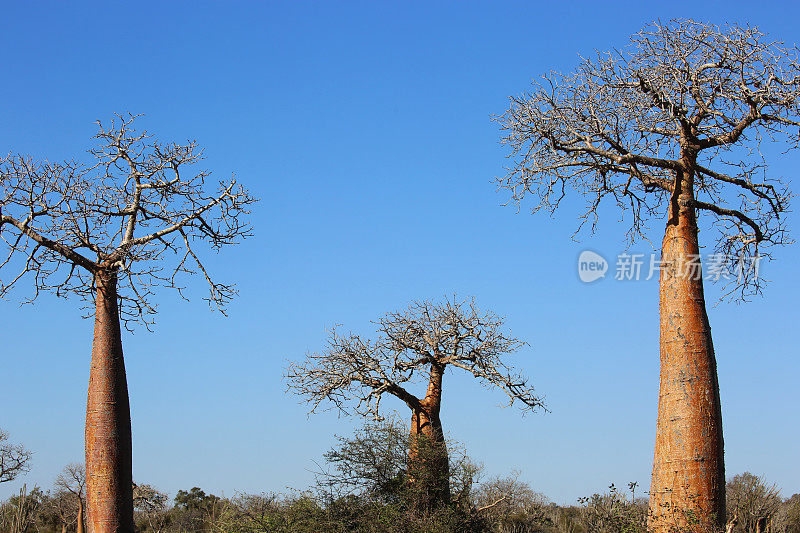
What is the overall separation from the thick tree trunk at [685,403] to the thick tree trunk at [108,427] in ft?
16.9

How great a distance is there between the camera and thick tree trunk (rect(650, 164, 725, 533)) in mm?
7621

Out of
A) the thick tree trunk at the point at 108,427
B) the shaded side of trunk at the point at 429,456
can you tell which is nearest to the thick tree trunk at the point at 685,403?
the shaded side of trunk at the point at 429,456

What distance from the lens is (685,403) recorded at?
25.7 ft

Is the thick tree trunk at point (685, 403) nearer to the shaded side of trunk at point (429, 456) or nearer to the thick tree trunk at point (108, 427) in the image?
the shaded side of trunk at point (429, 456)

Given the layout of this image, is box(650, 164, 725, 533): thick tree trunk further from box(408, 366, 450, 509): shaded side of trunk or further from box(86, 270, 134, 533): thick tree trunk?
box(86, 270, 134, 533): thick tree trunk

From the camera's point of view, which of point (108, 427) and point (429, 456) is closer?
point (108, 427)

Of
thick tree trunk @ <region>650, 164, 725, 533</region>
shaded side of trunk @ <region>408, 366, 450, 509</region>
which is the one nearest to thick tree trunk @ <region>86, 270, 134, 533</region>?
shaded side of trunk @ <region>408, 366, 450, 509</region>

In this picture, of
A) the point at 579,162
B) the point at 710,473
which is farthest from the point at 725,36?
the point at 710,473

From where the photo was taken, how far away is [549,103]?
904cm

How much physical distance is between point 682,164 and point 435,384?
5.49 metres

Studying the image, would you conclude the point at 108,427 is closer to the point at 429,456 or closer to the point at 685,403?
the point at 429,456

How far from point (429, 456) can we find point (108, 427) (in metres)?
5.23

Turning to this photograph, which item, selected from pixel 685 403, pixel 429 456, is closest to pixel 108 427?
pixel 429 456

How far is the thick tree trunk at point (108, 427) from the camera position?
7.67 metres
